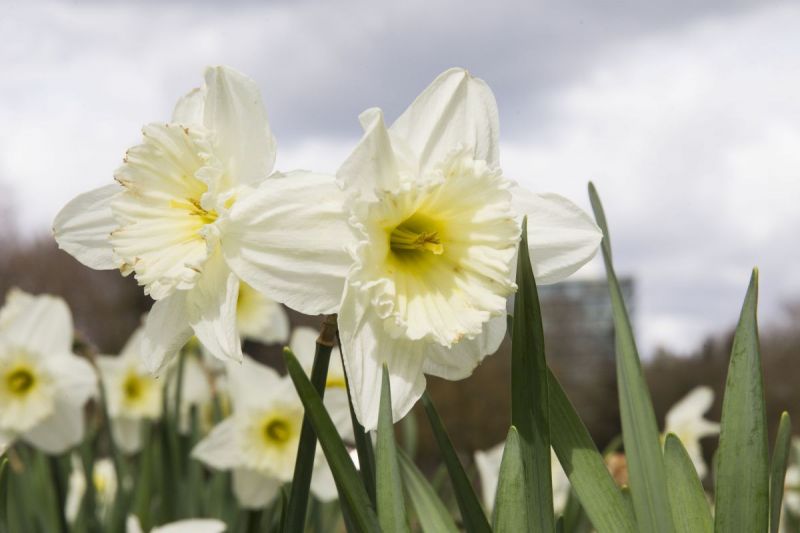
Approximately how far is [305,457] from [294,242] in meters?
0.25

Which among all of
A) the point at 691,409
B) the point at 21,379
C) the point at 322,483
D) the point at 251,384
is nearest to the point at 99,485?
the point at 21,379

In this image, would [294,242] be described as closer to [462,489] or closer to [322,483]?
[462,489]

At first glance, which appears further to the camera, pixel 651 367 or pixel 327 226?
pixel 651 367

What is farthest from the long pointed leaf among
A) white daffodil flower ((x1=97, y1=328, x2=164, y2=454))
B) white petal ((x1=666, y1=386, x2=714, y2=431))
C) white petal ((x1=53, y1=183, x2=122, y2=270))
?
white daffodil flower ((x1=97, y1=328, x2=164, y2=454))

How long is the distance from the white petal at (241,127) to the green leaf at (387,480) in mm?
300

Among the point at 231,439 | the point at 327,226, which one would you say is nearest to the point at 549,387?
the point at 327,226

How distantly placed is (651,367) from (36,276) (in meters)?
12.6

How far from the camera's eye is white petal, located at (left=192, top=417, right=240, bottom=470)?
87.4 inches

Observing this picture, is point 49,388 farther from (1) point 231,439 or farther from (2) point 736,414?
(2) point 736,414

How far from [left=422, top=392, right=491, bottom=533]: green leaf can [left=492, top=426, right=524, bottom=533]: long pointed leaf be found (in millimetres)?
125

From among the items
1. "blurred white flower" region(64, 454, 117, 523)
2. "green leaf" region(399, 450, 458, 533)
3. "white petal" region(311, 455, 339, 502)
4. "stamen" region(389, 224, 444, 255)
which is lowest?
"blurred white flower" region(64, 454, 117, 523)

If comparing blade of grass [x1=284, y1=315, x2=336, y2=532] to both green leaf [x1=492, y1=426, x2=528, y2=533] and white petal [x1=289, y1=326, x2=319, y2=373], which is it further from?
white petal [x1=289, y1=326, x2=319, y2=373]

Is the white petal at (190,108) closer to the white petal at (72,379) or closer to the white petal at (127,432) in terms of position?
the white petal at (72,379)

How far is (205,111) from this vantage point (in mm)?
1100
